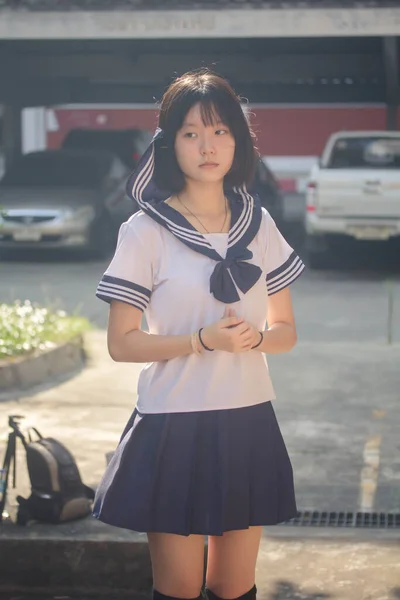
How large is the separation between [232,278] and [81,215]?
13.5 meters

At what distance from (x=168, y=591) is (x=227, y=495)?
0.31m

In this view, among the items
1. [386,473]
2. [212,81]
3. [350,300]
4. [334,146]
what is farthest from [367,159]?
[212,81]

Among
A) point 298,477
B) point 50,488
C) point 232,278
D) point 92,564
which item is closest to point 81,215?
point 298,477

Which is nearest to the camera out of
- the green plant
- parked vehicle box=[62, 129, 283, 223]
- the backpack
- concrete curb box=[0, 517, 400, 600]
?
concrete curb box=[0, 517, 400, 600]

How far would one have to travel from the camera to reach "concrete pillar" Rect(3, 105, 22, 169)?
24.1 meters

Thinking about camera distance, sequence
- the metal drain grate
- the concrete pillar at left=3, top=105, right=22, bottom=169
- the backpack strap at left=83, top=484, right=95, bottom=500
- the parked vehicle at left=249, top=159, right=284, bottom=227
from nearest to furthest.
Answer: the backpack strap at left=83, top=484, right=95, bottom=500 < the metal drain grate < the parked vehicle at left=249, top=159, right=284, bottom=227 < the concrete pillar at left=3, top=105, right=22, bottom=169

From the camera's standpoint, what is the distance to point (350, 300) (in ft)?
42.0

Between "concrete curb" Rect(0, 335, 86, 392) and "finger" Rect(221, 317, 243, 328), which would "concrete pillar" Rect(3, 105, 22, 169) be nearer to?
"concrete curb" Rect(0, 335, 86, 392)

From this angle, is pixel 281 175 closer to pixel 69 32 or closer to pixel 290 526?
pixel 69 32

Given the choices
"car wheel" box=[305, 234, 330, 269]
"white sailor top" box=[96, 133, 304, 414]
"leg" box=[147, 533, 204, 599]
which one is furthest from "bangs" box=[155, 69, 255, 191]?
"car wheel" box=[305, 234, 330, 269]

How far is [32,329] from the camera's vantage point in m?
8.91

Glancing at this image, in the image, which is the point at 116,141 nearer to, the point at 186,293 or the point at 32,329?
the point at 32,329

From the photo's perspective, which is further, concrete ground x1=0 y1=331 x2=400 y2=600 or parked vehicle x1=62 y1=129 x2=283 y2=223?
parked vehicle x1=62 y1=129 x2=283 y2=223

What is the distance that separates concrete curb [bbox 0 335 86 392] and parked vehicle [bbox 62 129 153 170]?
1039cm
